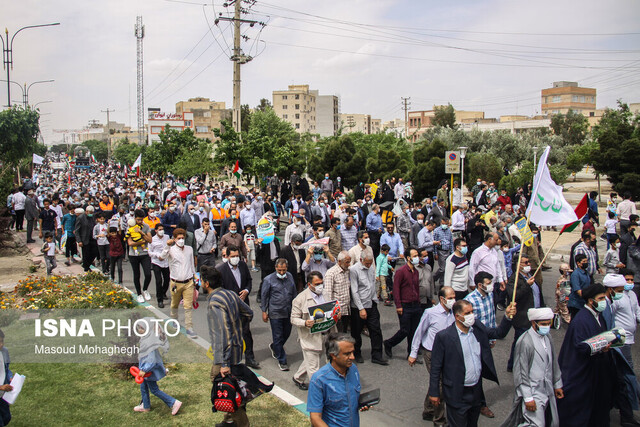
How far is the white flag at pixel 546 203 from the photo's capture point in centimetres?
779

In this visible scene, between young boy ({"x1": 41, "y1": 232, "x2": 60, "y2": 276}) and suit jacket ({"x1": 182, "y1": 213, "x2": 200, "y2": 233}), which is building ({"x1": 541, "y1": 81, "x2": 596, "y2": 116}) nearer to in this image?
suit jacket ({"x1": 182, "y1": 213, "x2": 200, "y2": 233})

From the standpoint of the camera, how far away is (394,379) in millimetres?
7668

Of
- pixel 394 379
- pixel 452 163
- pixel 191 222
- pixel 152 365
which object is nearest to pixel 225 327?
pixel 152 365

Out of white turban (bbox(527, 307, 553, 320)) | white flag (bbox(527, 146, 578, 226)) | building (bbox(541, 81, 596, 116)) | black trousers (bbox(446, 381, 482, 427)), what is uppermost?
building (bbox(541, 81, 596, 116))

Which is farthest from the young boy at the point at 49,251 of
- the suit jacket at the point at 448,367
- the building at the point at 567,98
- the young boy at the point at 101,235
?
the building at the point at 567,98

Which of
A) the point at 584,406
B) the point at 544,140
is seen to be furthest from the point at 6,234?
the point at 544,140

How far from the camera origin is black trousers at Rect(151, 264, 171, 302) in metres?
11.0

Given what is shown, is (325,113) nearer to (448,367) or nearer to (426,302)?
(426,302)

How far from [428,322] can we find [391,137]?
3929 centimetres

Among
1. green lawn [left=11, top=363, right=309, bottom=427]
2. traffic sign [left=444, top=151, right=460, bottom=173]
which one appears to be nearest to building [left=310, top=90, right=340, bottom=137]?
traffic sign [left=444, top=151, right=460, bottom=173]

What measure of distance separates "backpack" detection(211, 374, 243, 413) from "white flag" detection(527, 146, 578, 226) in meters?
4.80

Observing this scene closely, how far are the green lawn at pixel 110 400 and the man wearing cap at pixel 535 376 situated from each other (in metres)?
2.45

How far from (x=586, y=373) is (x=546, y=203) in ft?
9.54

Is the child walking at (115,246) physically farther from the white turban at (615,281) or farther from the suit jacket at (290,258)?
the white turban at (615,281)
